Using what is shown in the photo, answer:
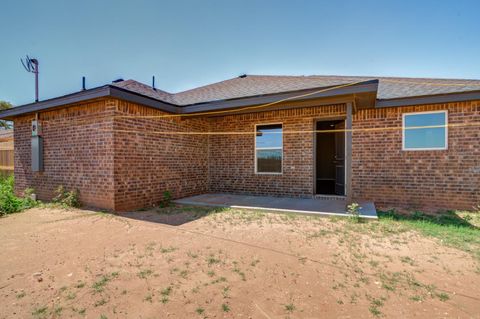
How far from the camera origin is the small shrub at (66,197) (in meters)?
6.25

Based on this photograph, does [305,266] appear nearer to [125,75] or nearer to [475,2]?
[475,2]

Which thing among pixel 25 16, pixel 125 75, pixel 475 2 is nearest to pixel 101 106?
pixel 125 75

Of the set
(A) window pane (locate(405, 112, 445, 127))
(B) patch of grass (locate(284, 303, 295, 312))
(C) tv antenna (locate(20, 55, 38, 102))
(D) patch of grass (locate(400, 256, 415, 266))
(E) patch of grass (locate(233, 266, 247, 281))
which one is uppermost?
(C) tv antenna (locate(20, 55, 38, 102))

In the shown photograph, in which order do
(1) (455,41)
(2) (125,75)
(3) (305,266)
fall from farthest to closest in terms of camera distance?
(2) (125,75) < (1) (455,41) < (3) (305,266)

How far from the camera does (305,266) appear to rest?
3031 mm

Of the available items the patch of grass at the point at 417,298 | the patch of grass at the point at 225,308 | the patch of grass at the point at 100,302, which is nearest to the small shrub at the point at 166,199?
the patch of grass at the point at 100,302

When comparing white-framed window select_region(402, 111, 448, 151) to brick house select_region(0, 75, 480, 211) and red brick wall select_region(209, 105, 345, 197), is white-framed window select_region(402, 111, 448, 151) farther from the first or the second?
red brick wall select_region(209, 105, 345, 197)

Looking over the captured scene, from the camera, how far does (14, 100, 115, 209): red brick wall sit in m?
5.80

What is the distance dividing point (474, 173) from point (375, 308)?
615cm

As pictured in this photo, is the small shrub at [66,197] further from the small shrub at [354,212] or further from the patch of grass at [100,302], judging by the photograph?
the small shrub at [354,212]

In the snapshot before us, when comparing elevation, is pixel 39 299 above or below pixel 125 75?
below

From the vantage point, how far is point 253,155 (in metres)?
8.23

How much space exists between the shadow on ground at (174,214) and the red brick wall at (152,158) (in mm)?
525

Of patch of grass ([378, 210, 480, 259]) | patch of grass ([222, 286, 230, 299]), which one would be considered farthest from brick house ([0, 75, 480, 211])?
patch of grass ([222, 286, 230, 299])
